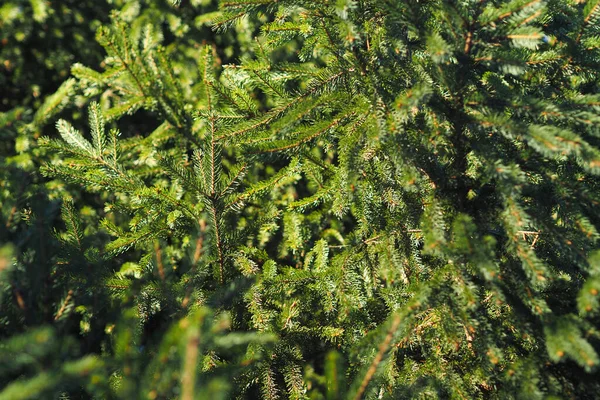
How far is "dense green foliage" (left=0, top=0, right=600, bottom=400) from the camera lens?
3.80 feet

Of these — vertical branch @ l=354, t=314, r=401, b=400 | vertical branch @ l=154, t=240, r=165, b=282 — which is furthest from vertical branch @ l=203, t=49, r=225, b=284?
vertical branch @ l=354, t=314, r=401, b=400

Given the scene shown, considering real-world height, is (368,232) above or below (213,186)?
below

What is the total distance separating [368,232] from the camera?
5.60ft

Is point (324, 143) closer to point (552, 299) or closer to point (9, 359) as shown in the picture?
point (552, 299)

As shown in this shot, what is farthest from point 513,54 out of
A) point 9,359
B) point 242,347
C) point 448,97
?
Result: point 9,359

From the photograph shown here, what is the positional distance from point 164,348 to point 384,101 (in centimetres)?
94

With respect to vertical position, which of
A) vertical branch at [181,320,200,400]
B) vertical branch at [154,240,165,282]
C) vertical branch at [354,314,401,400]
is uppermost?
vertical branch at [181,320,200,400]

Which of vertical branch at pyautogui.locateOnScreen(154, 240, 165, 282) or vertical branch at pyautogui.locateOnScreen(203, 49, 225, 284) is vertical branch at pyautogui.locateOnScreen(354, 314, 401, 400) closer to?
vertical branch at pyautogui.locateOnScreen(154, 240, 165, 282)

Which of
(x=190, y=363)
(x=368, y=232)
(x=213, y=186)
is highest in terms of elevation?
(x=190, y=363)

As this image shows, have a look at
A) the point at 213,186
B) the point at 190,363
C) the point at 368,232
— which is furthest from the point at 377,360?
the point at 213,186

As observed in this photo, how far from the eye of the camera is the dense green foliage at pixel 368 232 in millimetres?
1159

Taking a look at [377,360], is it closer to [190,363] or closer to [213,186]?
[190,363]

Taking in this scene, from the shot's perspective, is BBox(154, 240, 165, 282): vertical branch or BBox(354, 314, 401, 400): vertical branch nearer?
BBox(354, 314, 401, 400): vertical branch

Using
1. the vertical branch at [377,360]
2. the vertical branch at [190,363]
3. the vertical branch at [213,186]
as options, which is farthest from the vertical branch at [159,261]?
the vertical branch at [377,360]
